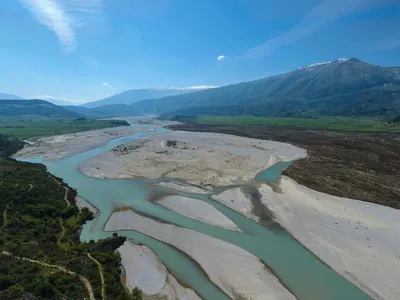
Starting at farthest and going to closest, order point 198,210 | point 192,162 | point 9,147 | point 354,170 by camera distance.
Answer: point 9,147 → point 192,162 → point 354,170 → point 198,210

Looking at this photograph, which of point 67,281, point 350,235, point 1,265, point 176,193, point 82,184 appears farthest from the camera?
point 82,184

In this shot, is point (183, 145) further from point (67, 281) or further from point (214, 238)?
point (67, 281)

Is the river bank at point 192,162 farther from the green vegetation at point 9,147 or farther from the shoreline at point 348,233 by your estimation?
the green vegetation at point 9,147

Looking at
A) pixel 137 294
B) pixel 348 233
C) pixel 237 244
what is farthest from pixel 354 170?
pixel 137 294


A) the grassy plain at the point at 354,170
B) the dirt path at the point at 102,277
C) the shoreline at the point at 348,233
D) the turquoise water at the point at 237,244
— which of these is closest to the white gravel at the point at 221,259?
the turquoise water at the point at 237,244

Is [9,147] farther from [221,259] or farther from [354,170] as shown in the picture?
[354,170]

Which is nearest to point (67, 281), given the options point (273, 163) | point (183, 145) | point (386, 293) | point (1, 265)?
point (1, 265)

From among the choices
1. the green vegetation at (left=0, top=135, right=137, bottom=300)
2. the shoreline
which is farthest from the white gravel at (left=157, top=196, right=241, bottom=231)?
the green vegetation at (left=0, top=135, right=137, bottom=300)
